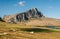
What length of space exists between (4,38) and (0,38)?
59.1 inches

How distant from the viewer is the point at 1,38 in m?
54.9

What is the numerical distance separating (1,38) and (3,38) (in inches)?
29.1

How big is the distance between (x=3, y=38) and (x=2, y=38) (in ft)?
1.20

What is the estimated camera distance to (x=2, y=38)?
181 feet

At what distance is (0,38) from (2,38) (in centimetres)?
80

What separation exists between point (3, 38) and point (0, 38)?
1142 mm

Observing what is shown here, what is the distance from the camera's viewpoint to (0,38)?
5462 centimetres

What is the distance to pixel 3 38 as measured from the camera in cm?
5516

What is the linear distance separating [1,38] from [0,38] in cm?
42

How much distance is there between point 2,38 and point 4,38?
0.73m
